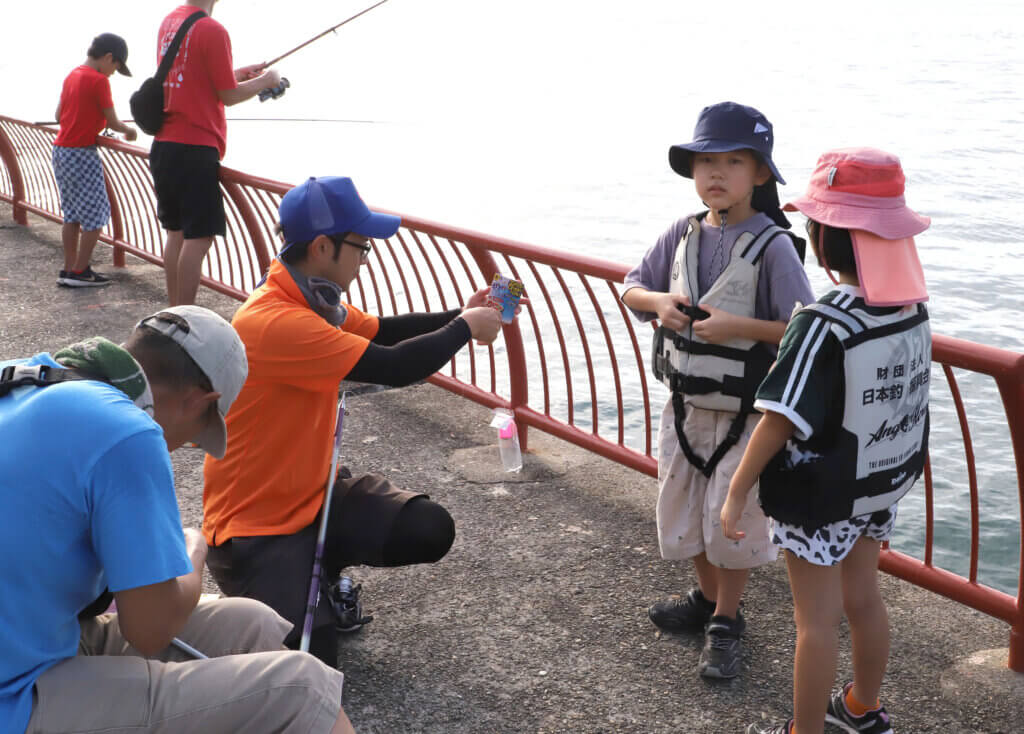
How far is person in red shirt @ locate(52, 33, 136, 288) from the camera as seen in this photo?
8695mm

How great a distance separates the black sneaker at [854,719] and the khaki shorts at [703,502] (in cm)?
49

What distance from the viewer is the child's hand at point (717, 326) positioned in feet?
11.0

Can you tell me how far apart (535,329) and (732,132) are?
228cm

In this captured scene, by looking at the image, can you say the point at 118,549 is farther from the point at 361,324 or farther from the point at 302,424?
the point at 361,324

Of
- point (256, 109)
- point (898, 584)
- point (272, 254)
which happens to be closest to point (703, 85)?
point (256, 109)

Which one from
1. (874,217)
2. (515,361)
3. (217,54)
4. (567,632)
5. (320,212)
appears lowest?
(567,632)

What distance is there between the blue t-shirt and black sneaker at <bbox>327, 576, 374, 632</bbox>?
67.3 inches

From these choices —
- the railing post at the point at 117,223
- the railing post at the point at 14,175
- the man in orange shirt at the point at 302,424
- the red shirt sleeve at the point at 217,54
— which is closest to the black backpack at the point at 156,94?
the red shirt sleeve at the point at 217,54

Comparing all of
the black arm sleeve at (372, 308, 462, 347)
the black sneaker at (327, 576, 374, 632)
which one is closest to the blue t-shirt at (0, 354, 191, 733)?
the black sneaker at (327, 576, 374, 632)

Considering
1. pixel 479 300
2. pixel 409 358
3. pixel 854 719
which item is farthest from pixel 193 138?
pixel 854 719

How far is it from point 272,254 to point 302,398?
188 inches

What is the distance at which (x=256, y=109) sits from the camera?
39219mm

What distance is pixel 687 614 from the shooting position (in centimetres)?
387

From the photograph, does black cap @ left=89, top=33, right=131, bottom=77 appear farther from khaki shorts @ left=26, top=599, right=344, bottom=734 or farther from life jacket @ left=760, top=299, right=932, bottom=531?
life jacket @ left=760, top=299, right=932, bottom=531
